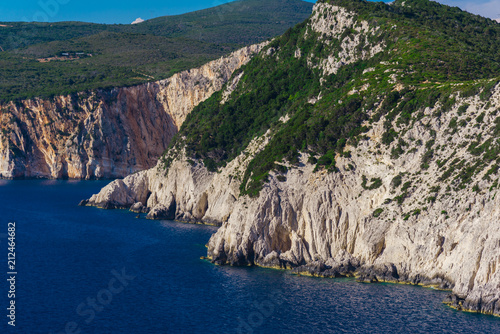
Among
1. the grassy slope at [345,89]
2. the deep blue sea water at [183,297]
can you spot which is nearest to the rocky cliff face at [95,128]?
the grassy slope at [345,89]

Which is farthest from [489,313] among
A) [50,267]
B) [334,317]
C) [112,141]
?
[112,141]

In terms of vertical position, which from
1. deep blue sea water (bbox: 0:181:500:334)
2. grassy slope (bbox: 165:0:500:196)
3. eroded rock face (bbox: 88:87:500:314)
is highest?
grassy slope (bbox: 165:0:500:196)

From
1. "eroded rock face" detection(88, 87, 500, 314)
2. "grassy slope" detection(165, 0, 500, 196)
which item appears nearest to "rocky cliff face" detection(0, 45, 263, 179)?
"grassy slope" detection(165, 0, 500, 196)

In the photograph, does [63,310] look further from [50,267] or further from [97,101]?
[97,101]

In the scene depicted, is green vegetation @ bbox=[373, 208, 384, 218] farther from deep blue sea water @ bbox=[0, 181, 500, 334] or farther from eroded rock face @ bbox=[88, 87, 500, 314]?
deep blue sea water @ bbox=[0, 181, 500, 334]

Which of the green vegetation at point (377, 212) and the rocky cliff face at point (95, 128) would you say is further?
the rocky cliff face at point (95, 128)

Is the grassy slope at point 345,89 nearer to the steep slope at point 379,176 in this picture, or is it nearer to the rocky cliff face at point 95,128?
the steep slope at point 379,176
